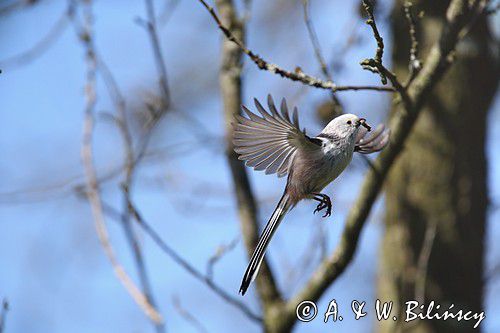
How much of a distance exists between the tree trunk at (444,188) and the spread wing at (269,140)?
6.23ft

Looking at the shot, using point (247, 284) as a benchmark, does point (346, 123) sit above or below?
above

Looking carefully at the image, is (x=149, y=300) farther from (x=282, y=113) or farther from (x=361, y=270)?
(x=361, y=270)

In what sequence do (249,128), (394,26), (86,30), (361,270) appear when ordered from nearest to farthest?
(249,128) < (86,30) < (394,26) < (361,270)

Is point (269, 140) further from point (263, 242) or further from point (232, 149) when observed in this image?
point (232, 149)

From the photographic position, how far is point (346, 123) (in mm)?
2117

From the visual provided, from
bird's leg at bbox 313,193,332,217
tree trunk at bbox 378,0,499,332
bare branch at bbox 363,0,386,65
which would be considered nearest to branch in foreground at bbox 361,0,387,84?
bare branch at bbox 363,0,386,65

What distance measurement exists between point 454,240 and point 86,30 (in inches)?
88.9

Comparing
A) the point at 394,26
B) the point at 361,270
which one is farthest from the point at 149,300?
the point at 361,270

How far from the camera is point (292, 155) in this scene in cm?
219

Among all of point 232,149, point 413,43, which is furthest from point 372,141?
point 232,149

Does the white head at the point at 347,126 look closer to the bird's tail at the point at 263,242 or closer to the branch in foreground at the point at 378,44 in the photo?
the branch in foreground at the point at 378,44

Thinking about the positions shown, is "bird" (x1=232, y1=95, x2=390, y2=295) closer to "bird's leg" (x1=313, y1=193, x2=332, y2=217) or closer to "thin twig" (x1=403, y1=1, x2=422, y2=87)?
"bird's leg" (x1=313, y1=193, x2=332, y2=217)

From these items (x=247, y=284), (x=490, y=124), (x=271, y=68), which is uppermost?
(x=490, y=124)

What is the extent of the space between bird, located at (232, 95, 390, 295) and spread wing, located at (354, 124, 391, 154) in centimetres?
22
